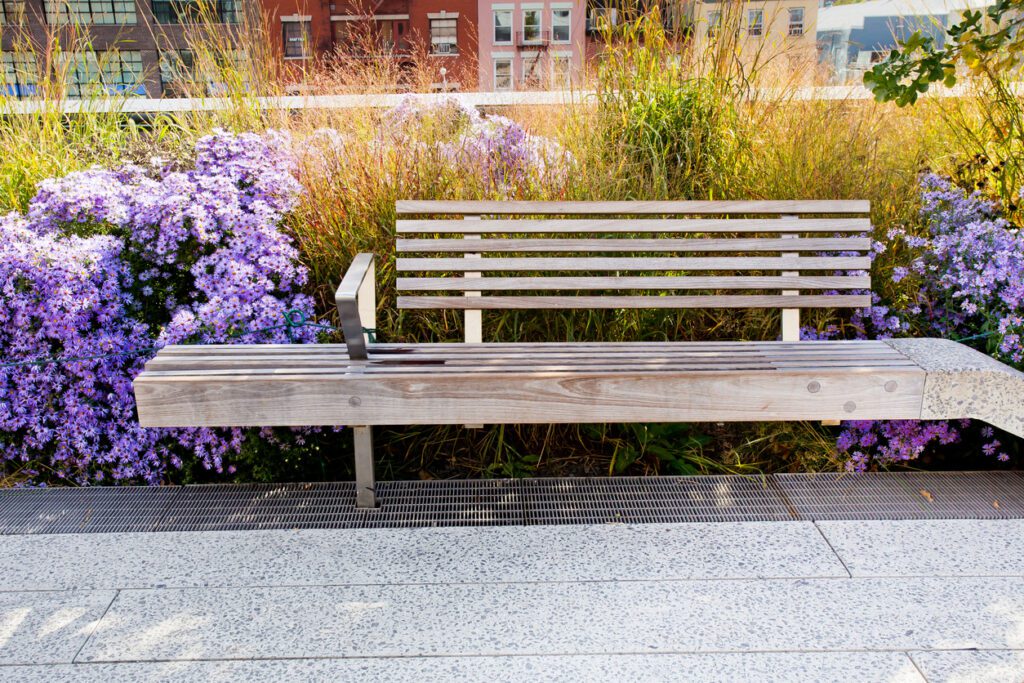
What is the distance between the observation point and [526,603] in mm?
1860

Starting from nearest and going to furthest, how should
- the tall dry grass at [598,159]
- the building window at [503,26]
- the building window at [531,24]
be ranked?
1. the tall dry grass at [598,159]
2. the building window at [531,24]
3. the building window at [503,26]

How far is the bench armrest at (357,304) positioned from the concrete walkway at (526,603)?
51cm

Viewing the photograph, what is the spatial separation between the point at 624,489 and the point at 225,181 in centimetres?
171

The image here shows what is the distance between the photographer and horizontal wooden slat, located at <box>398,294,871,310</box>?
254cm

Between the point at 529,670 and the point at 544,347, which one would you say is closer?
the point at 529,670

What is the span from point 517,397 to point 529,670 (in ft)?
2.21

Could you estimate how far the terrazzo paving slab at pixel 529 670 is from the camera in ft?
5.23

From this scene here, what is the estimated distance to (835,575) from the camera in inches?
77.5

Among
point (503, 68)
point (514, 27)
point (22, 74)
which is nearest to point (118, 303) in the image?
point (22, 74)

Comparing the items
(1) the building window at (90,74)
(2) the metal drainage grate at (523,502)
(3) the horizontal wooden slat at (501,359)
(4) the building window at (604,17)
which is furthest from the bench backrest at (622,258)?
(1) the building window at (90,74)

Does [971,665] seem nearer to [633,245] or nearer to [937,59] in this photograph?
[633,245]

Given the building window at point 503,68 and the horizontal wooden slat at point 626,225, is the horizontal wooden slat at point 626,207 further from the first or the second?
the building window at point 503,68

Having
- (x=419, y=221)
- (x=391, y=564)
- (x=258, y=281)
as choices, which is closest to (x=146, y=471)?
(x=258, y=281)

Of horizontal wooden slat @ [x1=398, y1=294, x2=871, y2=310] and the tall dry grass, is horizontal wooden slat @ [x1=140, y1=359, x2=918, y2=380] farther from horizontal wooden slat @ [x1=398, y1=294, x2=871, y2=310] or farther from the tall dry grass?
the tall dry grass
